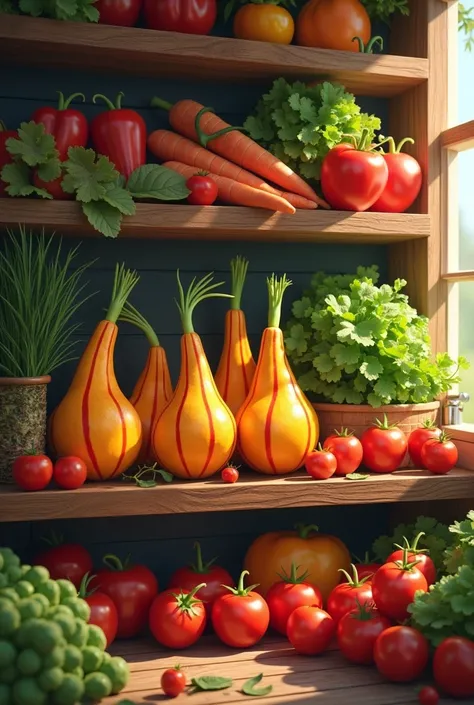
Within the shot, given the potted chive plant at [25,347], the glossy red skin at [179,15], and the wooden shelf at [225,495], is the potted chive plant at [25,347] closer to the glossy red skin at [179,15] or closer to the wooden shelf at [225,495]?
the wooden shelf at [225,495]

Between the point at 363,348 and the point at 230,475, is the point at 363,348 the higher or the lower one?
the higher one

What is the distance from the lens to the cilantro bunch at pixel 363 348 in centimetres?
234

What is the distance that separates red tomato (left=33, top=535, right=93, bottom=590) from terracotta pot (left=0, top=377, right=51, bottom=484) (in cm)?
24

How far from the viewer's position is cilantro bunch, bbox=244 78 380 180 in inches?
94.5

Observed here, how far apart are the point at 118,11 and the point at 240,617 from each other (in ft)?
5.00

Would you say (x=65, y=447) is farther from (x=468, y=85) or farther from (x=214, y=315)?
(x=468, y=85)

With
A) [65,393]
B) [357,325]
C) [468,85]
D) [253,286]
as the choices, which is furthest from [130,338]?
[468,85]

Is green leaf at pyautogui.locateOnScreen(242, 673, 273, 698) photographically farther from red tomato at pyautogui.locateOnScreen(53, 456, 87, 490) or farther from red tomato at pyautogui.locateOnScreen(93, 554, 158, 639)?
red tomato at pyautogui.locateOnScreen(53, 456, 87, 490)

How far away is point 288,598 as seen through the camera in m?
2.21

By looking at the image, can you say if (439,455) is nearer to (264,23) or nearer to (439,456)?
(439,456)

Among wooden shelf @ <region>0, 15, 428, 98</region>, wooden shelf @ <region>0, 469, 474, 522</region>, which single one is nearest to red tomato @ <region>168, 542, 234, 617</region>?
wooden shelf @ <region>0, 469, 474, 522</region>

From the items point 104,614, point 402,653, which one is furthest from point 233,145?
point 402,653

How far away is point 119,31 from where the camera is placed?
2.22 metres

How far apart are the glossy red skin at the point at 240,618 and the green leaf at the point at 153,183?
98cm
